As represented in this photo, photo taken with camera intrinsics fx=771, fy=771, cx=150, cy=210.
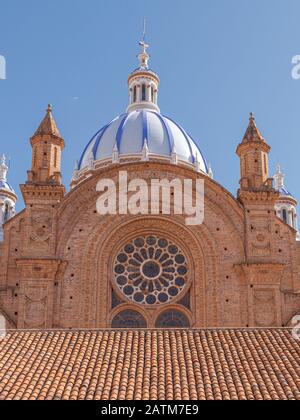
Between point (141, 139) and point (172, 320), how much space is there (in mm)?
14535

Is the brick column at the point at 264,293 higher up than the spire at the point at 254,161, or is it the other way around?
the spire at the point at 254,161

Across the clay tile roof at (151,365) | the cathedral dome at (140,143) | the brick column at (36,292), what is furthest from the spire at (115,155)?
the clay tile roof at (151,365)

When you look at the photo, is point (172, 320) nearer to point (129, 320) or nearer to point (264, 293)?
point (129, 320)

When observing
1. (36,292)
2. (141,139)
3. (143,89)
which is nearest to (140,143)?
(141,139)

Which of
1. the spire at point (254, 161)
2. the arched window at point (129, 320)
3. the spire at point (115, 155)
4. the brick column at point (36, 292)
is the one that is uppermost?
the spire at point (115, 155)

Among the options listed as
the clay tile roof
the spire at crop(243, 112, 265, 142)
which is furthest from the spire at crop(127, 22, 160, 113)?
the clay tile roof

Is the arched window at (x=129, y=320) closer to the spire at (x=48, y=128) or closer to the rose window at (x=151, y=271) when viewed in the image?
the rose window at (x=151, y=271)

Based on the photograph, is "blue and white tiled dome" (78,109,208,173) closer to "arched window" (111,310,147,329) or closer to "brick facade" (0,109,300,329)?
"brick facade" (0,109,300,329)

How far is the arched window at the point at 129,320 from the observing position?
3019 cm

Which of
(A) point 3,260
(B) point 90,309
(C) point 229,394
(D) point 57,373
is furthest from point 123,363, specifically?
(A) point 3,260

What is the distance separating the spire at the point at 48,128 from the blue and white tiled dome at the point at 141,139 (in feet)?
28.0

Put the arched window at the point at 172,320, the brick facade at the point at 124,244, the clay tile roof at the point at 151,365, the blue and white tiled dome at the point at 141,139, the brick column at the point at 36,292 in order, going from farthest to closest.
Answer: the blue and white tiled dome at the point at 141,139
the arched window at the point at 172,320
the brick facade at the point at 124,244
the brick column at the point at 36,292
the clay tile roof at the point at 151,365

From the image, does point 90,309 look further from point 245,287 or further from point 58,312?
point 245,287

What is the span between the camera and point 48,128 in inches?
1299
